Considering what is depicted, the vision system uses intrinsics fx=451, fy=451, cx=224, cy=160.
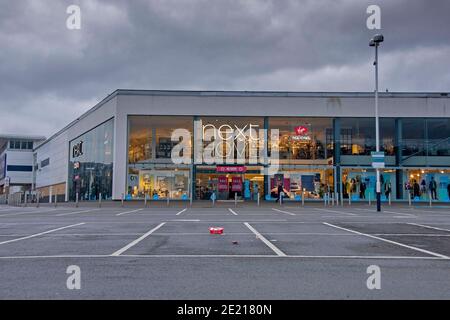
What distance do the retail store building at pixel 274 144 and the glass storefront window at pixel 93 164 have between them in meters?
1.07

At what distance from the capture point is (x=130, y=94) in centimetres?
4156

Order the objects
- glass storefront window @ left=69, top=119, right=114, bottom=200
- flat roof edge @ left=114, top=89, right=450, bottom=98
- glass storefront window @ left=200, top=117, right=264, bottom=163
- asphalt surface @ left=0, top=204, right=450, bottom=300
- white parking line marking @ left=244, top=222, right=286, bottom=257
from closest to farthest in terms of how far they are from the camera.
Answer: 1. asphalt surface @ left=0, top=204, right=450, bottom=300
2. white parking line marking @ left=244, top=222, right=286, bottom=257
3. flat roof edge @ left=114, top=89, right=450, bottom=98
4. glass storefront window @ left=200, top=117, right=264, bottom=163
5. glass storefront window @ left=69, top=119, right=114, bottom=200

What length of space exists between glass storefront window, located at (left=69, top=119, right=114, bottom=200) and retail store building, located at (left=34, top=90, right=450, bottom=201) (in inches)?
42.0

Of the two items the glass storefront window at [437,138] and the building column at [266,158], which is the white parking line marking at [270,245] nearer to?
the building column at [266,158]

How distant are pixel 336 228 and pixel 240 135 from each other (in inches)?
1111

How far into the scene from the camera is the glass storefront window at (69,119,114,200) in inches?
1713

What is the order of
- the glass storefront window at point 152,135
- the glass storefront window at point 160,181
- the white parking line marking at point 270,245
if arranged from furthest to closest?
the glass storefront window at point 152,135, the glass storefront window at point 160,181, the white parking line marking at point 270,245

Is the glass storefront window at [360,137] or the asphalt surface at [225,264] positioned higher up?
the glass storefront window at [360,137]

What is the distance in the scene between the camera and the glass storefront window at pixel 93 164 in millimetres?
43500

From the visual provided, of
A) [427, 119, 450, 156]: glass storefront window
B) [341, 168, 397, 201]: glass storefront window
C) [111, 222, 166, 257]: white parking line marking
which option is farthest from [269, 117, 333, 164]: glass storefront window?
[111, 222, 166, 257]: white parking line marking

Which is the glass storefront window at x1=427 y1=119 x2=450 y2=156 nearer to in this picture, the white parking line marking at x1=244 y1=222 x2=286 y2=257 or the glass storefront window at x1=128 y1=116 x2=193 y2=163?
the glass storefront window at x1=128 y1=116 x2=193 y2=163

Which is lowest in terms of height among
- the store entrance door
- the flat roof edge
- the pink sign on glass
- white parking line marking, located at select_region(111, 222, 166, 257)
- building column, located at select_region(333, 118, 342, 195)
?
white parking line marking, located at select_region(111, 222, 166, 257)

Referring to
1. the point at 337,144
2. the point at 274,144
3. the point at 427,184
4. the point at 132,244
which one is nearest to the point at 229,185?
the point at 274,144

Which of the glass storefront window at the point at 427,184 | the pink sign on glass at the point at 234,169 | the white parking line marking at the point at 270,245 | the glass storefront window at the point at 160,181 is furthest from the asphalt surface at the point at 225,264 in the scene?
the glass storefront window at the point at 427,184
